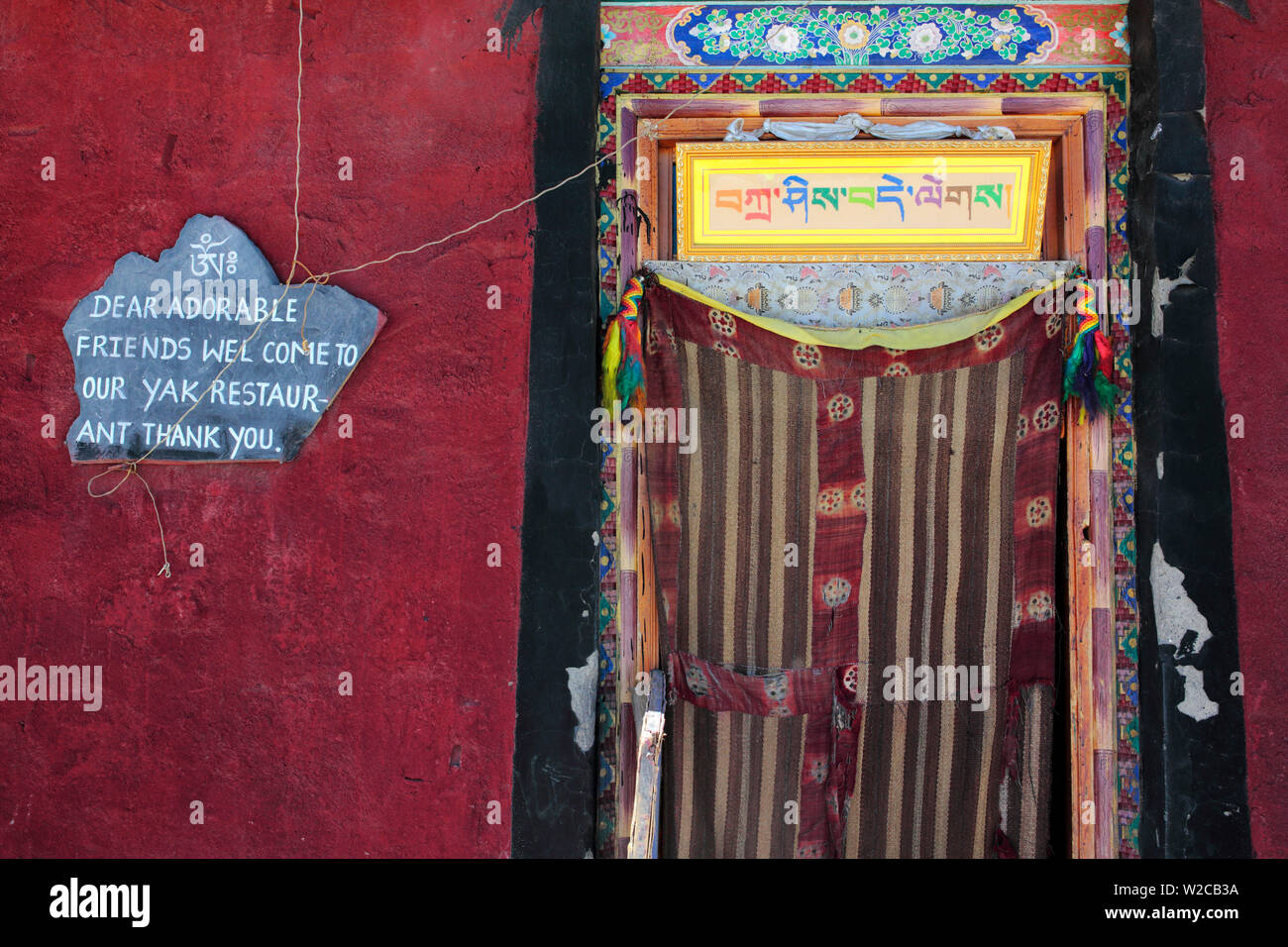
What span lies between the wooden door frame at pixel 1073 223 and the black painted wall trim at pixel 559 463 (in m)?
0.20

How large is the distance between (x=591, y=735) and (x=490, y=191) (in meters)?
1.72

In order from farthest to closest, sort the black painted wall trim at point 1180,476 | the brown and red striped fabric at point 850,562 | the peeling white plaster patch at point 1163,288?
the brown and red striped fabric at point 850,562 → the peeling white plaster patch at point 1163,288 → the black painted wall trim at point 1180,476

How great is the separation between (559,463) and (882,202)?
54.2 inches

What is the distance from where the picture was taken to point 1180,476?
298 cm

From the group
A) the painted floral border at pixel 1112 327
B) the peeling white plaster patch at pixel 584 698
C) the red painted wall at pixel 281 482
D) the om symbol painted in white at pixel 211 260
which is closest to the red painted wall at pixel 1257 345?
the painted floral border at pixel 1112 327

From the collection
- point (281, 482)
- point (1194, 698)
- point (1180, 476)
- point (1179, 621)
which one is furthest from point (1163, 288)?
point (281, 482)

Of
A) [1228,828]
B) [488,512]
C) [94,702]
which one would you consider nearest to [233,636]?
[94,702]

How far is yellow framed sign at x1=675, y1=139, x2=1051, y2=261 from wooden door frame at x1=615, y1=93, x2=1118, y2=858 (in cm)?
8

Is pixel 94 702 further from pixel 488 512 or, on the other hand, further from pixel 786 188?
pixel 786 188

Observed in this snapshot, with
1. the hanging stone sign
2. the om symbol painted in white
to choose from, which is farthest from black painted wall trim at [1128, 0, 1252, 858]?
the om symbol painted in white

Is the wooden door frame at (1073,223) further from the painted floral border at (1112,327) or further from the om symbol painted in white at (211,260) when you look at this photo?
the om symbol painted in white at (211,260)

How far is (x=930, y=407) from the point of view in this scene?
3.16 metres

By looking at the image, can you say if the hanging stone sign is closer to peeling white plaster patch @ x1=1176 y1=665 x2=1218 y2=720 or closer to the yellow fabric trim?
the yellow fabric trim

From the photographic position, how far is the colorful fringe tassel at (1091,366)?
3.04 m
